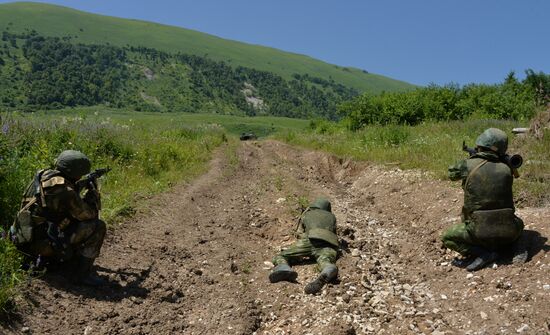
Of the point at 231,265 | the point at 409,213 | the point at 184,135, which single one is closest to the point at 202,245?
the point at 231,265

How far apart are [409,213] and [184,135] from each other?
51.7 feet

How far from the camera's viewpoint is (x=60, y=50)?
13475 cm

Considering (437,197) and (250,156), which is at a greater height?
(437,197)

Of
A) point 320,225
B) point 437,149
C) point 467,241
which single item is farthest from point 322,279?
point 437,149

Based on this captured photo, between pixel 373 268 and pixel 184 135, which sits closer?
pixel 373 268

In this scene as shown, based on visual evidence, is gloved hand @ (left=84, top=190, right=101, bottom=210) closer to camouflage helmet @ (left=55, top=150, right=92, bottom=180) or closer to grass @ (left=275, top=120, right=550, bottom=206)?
camouflage helmet @ (left=55, top=150, right=92, bottom=180)

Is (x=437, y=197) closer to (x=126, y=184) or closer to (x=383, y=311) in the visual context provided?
(x=383, y=311)

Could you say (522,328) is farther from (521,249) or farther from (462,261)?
(462,261)

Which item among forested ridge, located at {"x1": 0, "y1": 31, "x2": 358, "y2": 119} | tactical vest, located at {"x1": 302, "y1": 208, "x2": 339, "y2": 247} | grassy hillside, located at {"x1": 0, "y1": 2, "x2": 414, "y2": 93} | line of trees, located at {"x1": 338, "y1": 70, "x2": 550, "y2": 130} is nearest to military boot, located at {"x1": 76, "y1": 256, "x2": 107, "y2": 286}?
tactical vest, located at {"x1": 302, "y1": 208, "x2": 339, "y2": 247}

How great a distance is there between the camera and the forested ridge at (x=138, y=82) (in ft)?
358

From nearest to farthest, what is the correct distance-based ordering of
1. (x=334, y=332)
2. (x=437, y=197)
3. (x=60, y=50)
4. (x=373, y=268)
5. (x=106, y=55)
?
(x=334, y=332)
(x=373, y=268)
(x=437, y=197)
(x=60, y=50)
(x=106, y=55)

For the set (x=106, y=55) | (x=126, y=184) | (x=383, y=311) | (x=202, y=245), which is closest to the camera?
(x=383, y=311)

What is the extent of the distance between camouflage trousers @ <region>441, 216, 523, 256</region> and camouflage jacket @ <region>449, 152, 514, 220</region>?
0.64 feet

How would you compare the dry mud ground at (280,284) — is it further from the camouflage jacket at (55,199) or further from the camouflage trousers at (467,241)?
the camouflage jacket at (55,199)
